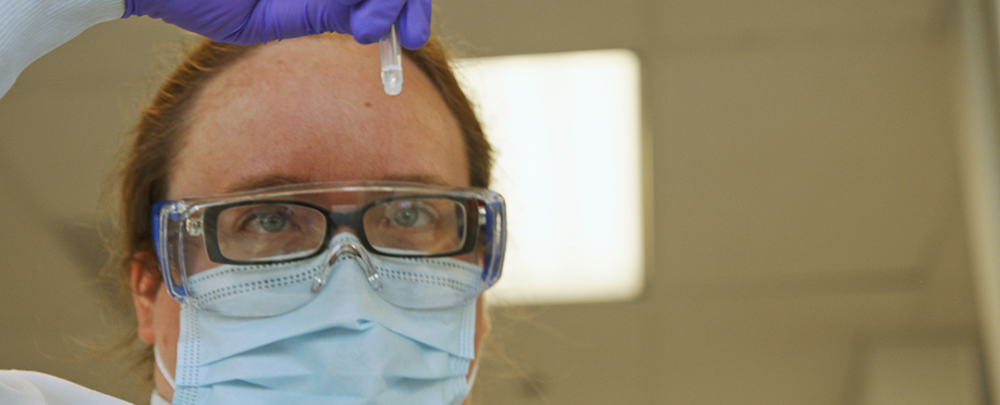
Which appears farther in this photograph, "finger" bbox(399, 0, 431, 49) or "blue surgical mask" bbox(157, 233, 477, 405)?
"blue surgical mask" bbox(157, 233, 477, 405)

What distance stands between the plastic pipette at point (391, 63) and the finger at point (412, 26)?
0.01 m

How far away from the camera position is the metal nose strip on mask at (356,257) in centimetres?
91

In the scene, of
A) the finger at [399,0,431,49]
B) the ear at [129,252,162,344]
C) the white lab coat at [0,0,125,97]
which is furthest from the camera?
the ear at [129,252,162,344]

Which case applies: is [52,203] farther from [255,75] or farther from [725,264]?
[725,264]

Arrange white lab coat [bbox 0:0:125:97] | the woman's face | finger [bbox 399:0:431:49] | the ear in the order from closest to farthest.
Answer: white lab coat [bbox 0:0:125:97] < finger [bbox 399:0:431:49] < the woman's face < the ear

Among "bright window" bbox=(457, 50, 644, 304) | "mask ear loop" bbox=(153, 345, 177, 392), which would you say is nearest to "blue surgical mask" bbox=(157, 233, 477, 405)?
"mask ear loop" bbox=(153, 345, 177, 392)

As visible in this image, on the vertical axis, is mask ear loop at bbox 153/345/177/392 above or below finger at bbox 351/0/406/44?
below

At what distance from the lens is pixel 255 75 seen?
106 centimetres

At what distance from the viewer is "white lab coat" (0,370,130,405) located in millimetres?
842

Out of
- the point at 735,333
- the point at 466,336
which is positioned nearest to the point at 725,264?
the point at 735,333

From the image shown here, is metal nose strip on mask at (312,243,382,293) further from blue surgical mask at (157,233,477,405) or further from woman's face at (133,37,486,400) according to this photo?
woman's face at (133,37,486,400)

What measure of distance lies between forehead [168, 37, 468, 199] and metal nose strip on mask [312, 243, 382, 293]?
0.13 metres

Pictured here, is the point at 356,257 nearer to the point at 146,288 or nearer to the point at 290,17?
the point at 290,17

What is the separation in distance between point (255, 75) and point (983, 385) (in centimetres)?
246
